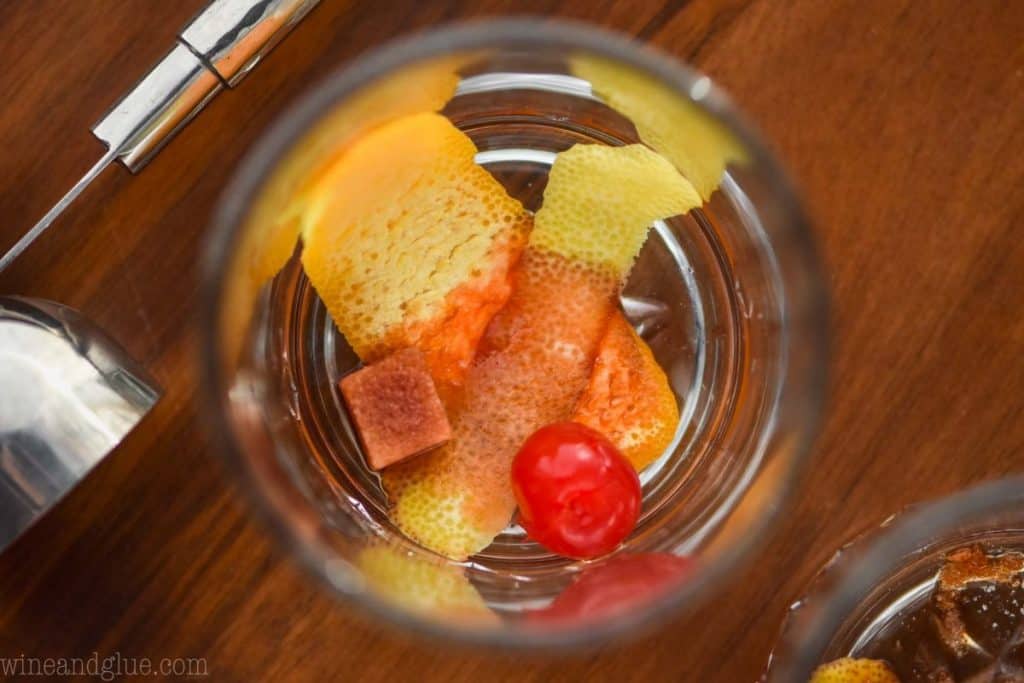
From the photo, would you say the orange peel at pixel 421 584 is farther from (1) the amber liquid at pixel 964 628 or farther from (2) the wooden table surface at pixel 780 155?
(1) the amber liquid at pixel 964 628

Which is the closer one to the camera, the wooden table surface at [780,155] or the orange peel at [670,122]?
the orange peel at [670,122]

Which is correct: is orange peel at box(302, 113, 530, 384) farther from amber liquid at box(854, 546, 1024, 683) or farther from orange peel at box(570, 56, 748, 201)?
amber liquid at box(854, 546, 1024, 683)

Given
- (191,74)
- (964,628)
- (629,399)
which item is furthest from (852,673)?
(191,74)

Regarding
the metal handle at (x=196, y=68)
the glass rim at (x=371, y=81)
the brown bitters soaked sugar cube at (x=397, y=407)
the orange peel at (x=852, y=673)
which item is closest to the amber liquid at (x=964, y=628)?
the orange peel at (x=852, y=673)

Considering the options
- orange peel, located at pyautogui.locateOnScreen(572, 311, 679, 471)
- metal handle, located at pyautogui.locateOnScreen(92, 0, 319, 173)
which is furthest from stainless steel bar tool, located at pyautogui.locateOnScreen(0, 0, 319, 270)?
orange peel, located at pyautogui.locateOnScreen(572, 311, 679, 471)

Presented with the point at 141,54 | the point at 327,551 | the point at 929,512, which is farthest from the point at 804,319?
the point at 141,54

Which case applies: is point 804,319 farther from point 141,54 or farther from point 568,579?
point 141,54

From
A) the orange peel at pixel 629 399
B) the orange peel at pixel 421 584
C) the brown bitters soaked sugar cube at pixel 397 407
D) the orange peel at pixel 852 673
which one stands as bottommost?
the orange peel at pixel 421 584
